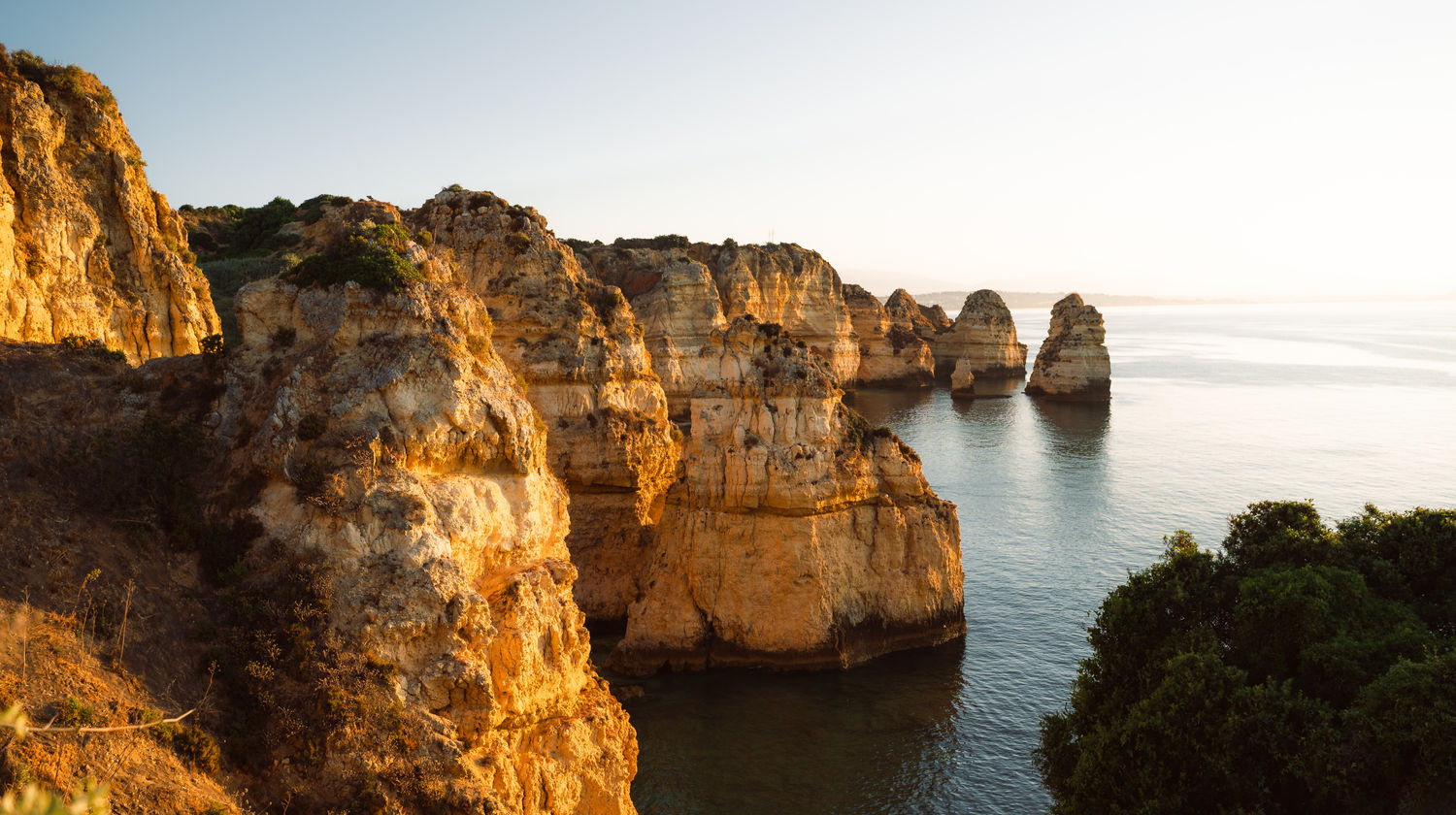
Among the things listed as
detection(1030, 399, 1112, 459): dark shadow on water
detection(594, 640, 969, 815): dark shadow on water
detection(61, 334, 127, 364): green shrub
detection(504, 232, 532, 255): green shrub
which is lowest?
detection(594, 640, 969, 815): dark shadow on water

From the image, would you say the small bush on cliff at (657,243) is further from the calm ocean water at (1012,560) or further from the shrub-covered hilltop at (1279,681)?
the shrub-covered hilltop at (1279,681)

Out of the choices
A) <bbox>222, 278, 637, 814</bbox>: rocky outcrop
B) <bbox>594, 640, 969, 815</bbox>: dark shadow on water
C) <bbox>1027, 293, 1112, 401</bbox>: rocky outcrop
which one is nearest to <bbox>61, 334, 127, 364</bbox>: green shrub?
<bbox>222, 278, 637, 814</bbox>: rocky outcrop

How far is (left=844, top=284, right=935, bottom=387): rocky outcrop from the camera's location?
132 metres

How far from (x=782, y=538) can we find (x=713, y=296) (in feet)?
167

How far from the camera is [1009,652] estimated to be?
36.1m

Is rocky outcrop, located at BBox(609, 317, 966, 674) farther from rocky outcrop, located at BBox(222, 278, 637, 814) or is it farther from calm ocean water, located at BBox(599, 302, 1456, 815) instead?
rocky outcrop, located at BBox(222, 278, 637, 814)

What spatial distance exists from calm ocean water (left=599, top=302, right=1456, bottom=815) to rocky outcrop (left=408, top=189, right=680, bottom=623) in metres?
4.69

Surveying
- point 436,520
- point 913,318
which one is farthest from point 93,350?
point 913,318

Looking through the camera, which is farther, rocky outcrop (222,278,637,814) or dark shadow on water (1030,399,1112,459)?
dark shadow on water (1030,399,1112,459)

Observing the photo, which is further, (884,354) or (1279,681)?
(884,354)

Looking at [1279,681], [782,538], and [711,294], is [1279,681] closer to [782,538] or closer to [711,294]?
[782,538]

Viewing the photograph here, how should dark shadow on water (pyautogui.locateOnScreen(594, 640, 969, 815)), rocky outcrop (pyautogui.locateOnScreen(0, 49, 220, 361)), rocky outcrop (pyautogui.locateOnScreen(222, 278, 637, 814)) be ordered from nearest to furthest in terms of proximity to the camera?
rocky outcrop (pyautogui.locateOnScreen(222, 278, 637, 814)), rocky outcrop (pyautogui.locateOnScreen(0, 49, 220, 361)), dark shadow on water (pyautogui.locateOnScreen(594, 640, 969, 815))

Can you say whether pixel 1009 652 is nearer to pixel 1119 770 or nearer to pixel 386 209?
pixel 1119 770

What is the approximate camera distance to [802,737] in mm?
29094
